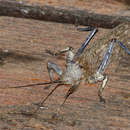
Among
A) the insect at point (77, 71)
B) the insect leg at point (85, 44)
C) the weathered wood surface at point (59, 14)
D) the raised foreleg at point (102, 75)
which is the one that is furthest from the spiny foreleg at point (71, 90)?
the weathered wood surface at point (59, 14)

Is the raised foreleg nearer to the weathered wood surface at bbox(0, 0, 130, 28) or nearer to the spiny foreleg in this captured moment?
the spiny foreleg

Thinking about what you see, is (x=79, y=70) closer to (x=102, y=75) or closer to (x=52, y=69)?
(x=102, y=75)

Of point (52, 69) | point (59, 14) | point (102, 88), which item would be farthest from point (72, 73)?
point (59, 14)

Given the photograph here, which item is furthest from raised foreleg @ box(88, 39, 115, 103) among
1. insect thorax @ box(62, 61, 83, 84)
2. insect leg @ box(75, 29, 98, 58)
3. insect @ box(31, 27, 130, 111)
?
insect leg @ box(75, 29, 98, 58)

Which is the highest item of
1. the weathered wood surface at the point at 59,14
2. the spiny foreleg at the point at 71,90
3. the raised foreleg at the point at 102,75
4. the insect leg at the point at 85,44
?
the weathered wood surface at the point at 59,14

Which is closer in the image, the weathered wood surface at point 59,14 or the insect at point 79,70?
→ the insect at point 79,70

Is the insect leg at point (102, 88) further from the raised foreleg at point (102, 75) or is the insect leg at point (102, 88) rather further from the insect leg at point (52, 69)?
the insect leg at point (52, 69)

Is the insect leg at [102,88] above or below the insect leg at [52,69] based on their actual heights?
below
